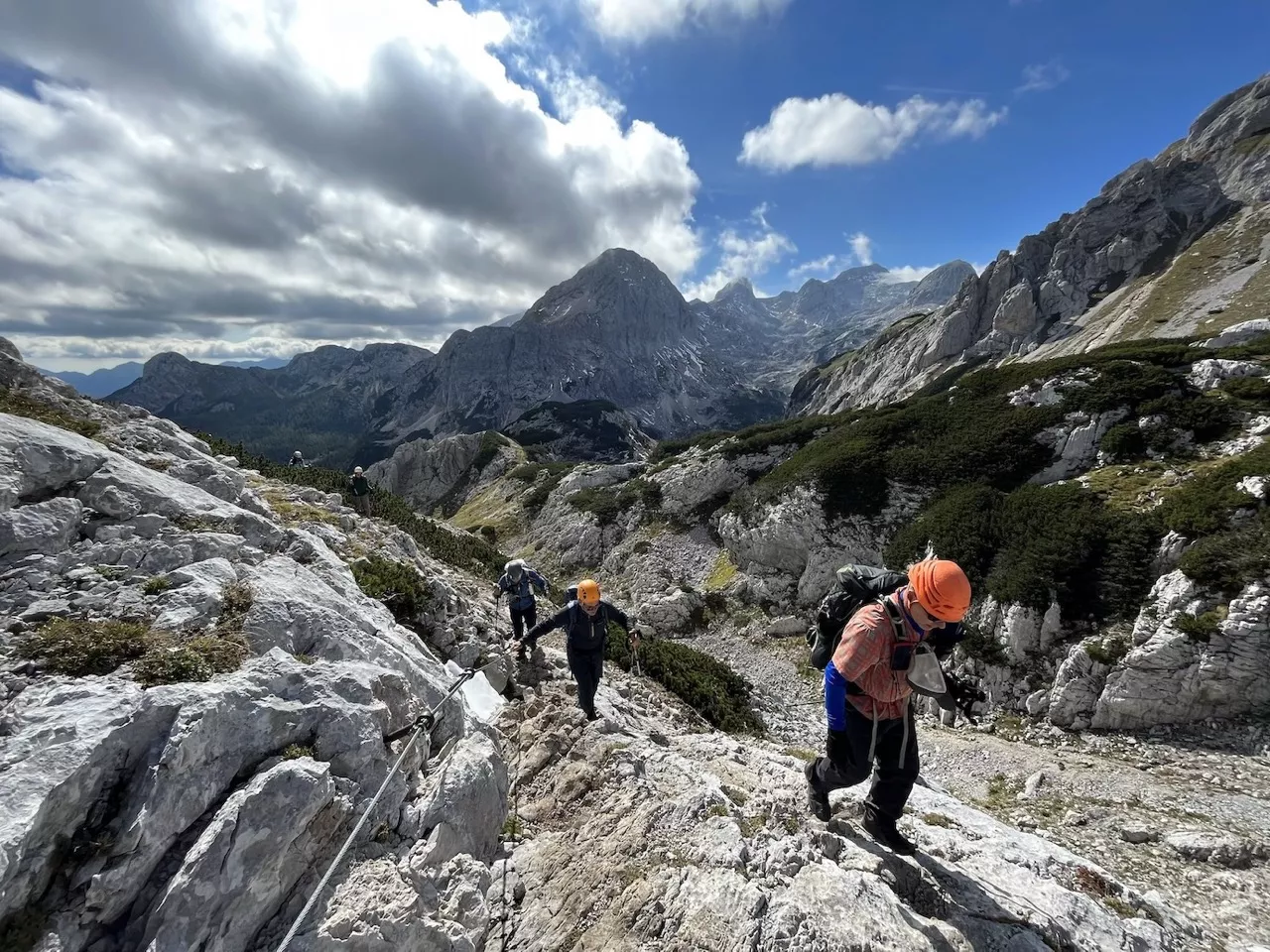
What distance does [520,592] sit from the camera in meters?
12.3

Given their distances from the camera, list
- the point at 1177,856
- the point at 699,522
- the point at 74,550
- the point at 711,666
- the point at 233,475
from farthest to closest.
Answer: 1. the point at 699,522
2. the point at 711,666
3. the point at 233,475
4. the point at 1177,856
5. the point at 74,550

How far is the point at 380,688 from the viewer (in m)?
6.51

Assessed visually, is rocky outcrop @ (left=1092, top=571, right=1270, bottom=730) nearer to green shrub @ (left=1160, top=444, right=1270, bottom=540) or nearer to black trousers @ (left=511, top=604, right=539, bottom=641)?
green shrub @ (left=1160, top=444, right=1270, bottom=540)

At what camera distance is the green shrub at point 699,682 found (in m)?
13.4

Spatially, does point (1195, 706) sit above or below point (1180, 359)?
below

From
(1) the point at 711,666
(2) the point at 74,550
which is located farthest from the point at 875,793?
(1) the point at 711,666

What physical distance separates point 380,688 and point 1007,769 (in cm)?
1463

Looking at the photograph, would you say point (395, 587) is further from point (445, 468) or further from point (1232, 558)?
point (445, 468)

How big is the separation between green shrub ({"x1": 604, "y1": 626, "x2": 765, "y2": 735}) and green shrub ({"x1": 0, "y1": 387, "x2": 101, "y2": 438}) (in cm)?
1318

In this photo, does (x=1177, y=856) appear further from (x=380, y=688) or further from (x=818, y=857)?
(x=380, y=688)

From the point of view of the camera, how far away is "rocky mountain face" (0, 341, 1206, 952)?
4027mm

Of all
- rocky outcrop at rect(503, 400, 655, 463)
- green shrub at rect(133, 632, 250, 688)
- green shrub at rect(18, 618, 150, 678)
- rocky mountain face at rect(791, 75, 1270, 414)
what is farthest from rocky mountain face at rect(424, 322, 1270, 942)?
rocky outcrop at rect(503, 400, 655, 463)

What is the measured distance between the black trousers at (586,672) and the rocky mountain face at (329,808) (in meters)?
0.50

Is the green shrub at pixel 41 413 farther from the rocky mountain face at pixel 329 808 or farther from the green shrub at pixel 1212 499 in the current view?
the green shrub at pixel 1212 499
